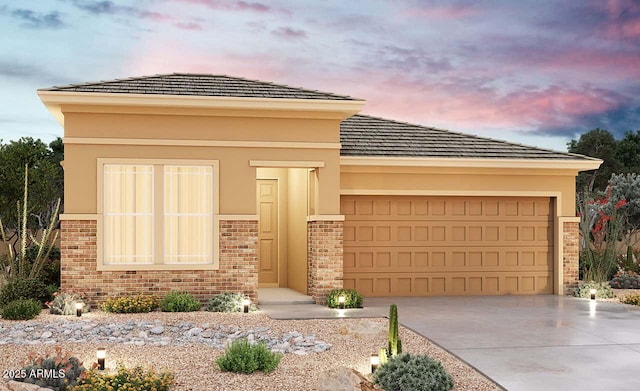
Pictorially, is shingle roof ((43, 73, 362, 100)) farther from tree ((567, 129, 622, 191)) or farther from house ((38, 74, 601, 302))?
tree ((567, 129, 622, 191))

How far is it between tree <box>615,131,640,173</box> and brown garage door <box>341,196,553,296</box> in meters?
27.1

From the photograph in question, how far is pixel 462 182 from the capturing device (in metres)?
16.6

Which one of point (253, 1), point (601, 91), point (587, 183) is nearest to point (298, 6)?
point (253, 1)

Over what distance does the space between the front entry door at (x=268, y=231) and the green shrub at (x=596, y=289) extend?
23.7ft

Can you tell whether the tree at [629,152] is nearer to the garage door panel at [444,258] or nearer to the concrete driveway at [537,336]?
the garage door panel at [444,258]

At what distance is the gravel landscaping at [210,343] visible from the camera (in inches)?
340

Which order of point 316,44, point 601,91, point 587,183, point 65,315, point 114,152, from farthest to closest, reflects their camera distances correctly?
point 587,183
point 601,91
point 316,44
point 114,152
point 65,315

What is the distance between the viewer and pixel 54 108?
46.4 feet

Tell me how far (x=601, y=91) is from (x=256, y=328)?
88.5ft

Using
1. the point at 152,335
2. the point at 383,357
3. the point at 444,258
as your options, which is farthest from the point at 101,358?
the point at 444,258

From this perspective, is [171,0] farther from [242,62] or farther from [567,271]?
[567,271]

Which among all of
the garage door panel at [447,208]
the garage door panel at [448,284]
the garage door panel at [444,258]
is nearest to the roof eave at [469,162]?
the garage door panel at [447,208]

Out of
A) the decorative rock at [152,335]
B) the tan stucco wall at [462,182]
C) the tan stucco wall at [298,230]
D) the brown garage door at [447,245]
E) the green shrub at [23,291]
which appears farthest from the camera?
the brown garage door at [447,245]

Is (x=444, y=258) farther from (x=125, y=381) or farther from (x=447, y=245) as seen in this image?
(x=125, y=381)
